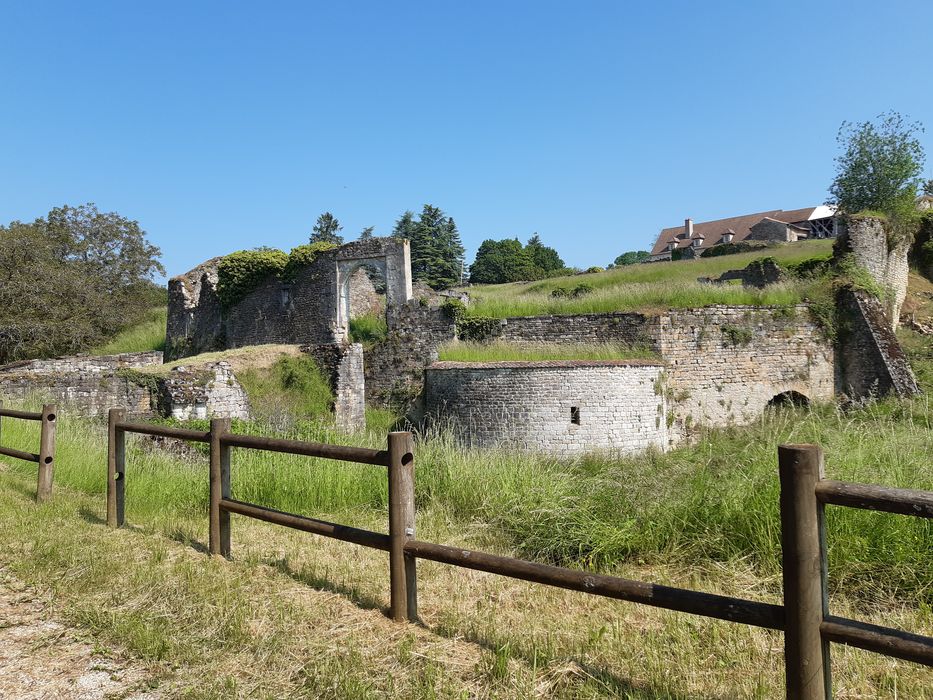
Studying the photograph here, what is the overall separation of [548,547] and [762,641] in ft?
6.81

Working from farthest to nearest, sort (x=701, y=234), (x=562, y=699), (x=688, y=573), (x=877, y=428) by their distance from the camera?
1. (x=701, y=234)
2. (x=877, y=428)
3. (x=688, y=573)
4. (x=562, y=699)

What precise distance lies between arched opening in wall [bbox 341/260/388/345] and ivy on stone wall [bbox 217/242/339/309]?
173 centimetres

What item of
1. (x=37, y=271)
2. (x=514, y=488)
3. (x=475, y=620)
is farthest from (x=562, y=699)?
(x=37, y=271)

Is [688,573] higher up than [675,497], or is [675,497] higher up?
[675,497]

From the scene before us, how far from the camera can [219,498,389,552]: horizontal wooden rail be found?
3.34 m

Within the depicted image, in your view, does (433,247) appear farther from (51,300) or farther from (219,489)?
(219,489)

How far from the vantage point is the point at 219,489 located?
4297mm

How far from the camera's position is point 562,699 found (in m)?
2.51

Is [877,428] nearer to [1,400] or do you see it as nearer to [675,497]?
[675,497]

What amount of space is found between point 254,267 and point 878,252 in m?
19.7

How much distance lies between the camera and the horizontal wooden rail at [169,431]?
4441 mm

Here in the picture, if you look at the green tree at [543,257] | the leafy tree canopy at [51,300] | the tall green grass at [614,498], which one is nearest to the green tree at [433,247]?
Answer: the green tree at [543,257]

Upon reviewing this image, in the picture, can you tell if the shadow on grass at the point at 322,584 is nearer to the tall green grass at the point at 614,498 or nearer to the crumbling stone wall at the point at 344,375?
the tall green grass at the point at 614,498

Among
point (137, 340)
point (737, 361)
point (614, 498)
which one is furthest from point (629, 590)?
point (137, 340)
